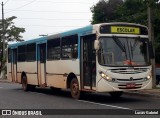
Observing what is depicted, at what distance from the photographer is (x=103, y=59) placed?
1639cm

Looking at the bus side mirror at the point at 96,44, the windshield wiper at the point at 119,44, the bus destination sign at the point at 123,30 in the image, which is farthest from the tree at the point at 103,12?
the bus side mirror at the point at 96,44

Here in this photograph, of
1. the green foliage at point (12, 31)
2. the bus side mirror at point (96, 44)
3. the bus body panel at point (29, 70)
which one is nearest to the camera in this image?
the bus side mirror at point (96, 44)

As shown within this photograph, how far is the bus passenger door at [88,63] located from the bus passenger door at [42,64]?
4712mm

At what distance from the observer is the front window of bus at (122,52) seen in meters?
16.4

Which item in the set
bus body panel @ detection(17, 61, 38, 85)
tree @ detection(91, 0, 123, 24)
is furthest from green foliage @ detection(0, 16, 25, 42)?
bus body panel @ detection(17, 61, 38, 85)

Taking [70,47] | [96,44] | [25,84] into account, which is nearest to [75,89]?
[70,47]

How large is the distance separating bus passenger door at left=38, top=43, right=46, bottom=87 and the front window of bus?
613 cm

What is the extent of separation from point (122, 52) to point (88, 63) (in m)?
1.53

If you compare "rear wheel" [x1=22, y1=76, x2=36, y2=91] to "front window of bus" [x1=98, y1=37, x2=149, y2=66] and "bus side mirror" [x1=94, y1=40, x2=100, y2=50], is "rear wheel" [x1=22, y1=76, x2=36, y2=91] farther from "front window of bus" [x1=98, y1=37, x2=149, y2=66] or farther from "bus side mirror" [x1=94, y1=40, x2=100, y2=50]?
"bus side mirror" [x1=94, y1=40, x2=100, y2=50]

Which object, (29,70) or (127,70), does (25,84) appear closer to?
(29,70)

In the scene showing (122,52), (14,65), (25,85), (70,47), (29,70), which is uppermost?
(70,47)

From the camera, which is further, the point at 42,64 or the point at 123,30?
the point at 42,64

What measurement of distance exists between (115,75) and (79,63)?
2.11 m

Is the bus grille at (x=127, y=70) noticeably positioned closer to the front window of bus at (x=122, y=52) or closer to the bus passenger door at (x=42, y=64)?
the front window of bus at (x=122, y=52)
